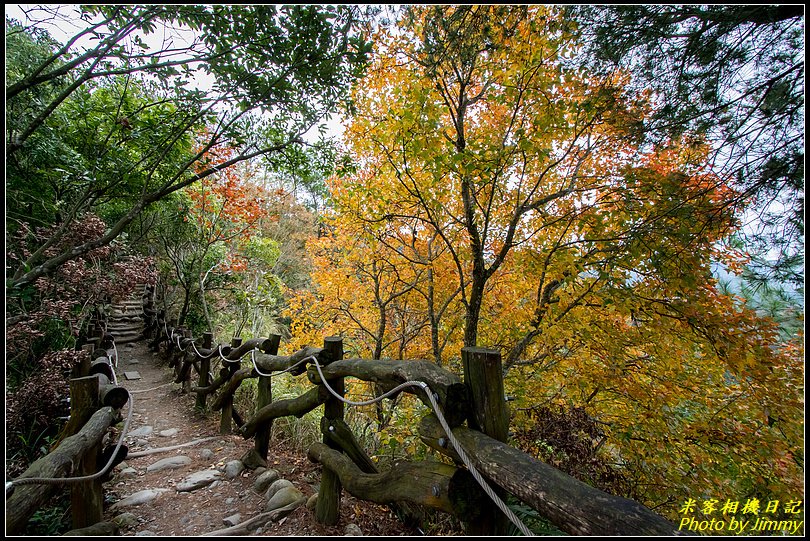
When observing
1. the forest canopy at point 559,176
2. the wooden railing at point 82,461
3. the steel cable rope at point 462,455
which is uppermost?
the forest canopy at point 559,176

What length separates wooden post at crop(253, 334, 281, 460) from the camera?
11.5ft

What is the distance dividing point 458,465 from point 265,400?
9.35 feet

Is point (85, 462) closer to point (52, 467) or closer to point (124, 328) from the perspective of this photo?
point (52, 467)

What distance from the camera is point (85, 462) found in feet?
7.55

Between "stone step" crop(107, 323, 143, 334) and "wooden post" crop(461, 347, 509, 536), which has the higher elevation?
"wooden post" crop(461, 347, 509, 536)

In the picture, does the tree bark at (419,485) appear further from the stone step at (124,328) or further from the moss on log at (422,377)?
the stone step at (124,328)

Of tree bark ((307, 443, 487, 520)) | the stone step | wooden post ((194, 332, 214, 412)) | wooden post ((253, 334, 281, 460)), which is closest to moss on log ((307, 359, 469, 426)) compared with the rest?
tree bark ((307, 443, 487, 520))

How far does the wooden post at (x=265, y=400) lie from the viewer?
351 centimetres

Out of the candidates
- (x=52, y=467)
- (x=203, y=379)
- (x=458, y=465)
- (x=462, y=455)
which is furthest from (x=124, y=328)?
(x=462, y=455)

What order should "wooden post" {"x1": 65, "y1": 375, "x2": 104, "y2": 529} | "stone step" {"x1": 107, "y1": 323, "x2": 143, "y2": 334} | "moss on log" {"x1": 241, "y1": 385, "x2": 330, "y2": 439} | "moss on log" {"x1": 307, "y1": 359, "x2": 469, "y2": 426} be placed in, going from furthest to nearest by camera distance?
1. "stone step" {"x1": 107, "y1": 323, "x2": 143, "y2": 334}
2. "moss on log" {"x1": 241, "y1": 385, "x2": 330, "y2": 439}
3. "wooden post" {"x1": 65, "y1": 375, "x2": 104, "y2": 529}
4. "moss on log" {"x1": 307, "y1": 359, "x2": 469, "y2": 426}

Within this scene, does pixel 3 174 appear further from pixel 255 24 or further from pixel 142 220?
pixel 142 220

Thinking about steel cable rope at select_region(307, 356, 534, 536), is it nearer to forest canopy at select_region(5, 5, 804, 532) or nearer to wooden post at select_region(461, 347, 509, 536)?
wooden post at select_region(461, 347, 509, 536)

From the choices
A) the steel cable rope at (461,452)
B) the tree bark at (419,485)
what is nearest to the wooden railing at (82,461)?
the tree bark at (419,485)

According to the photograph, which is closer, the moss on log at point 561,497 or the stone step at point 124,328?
the moss on log at point 561,497
